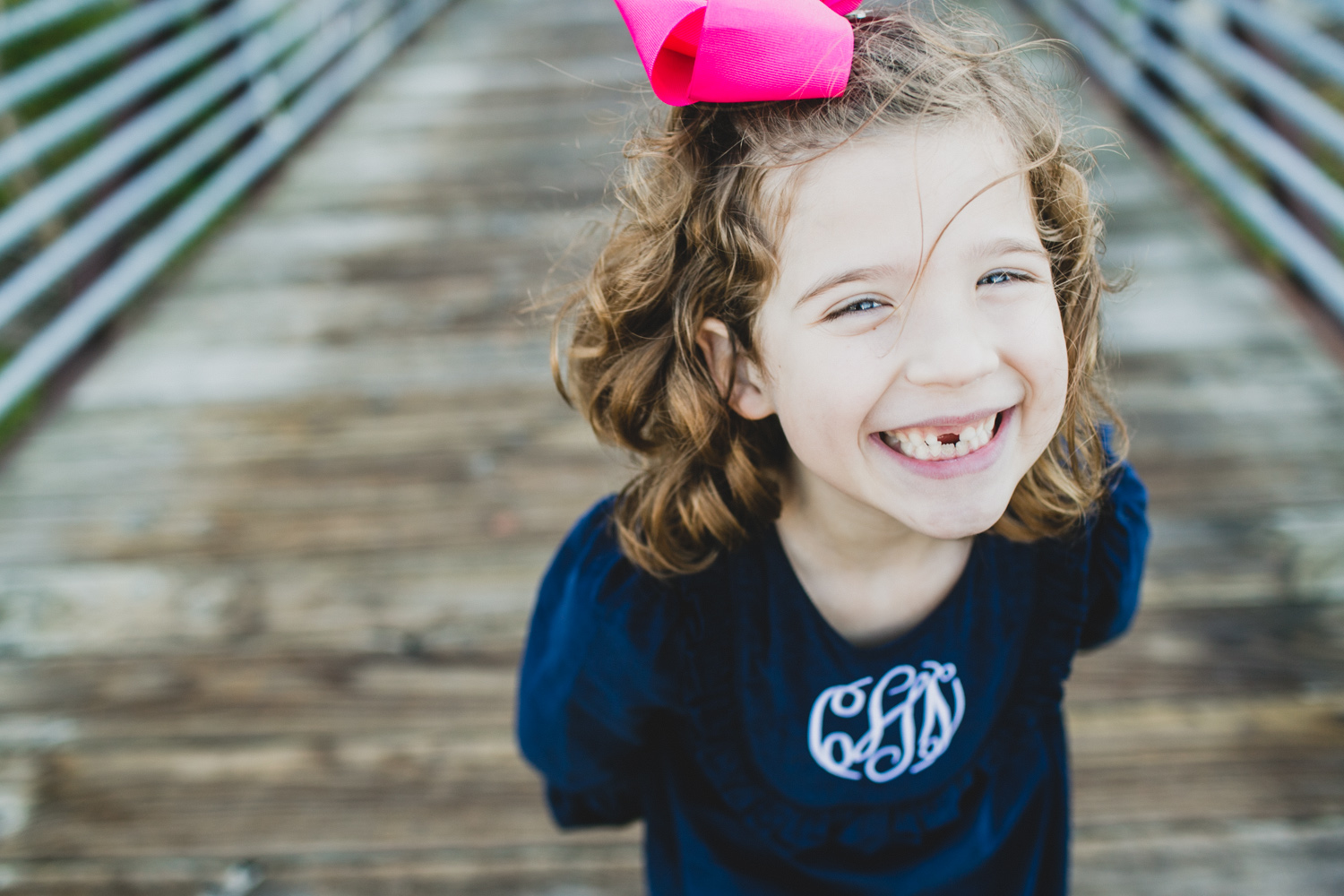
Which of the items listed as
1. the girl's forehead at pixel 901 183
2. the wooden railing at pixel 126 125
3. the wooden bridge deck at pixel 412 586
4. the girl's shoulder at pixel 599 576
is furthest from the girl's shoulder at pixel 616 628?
the wooden railing at pixel 126 125

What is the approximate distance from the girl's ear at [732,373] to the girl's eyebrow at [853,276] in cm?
13

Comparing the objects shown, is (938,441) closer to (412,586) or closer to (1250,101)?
(412,586)

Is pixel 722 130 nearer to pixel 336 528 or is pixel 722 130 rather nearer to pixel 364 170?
pixel 336 528

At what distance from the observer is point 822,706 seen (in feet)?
3.02

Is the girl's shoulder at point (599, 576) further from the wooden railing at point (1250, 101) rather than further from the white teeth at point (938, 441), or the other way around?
the wooden railing at point (1250, 101)

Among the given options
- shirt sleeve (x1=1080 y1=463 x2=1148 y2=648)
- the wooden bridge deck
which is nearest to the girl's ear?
shirt sleeve (x1=1080 y1=463 x2=1148 y2=648)

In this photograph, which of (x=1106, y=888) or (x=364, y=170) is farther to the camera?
(x=364, y=170)

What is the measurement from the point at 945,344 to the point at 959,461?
0.11 m

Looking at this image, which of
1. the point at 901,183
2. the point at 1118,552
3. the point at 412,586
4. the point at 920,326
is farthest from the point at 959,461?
the point at 412,586

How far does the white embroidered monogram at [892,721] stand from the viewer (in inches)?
36.4

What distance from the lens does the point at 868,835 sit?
96 cm

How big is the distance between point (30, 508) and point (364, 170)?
74.1 inches

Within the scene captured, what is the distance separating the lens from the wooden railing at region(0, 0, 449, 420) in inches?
94.2

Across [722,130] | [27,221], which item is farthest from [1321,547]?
[27,221]
